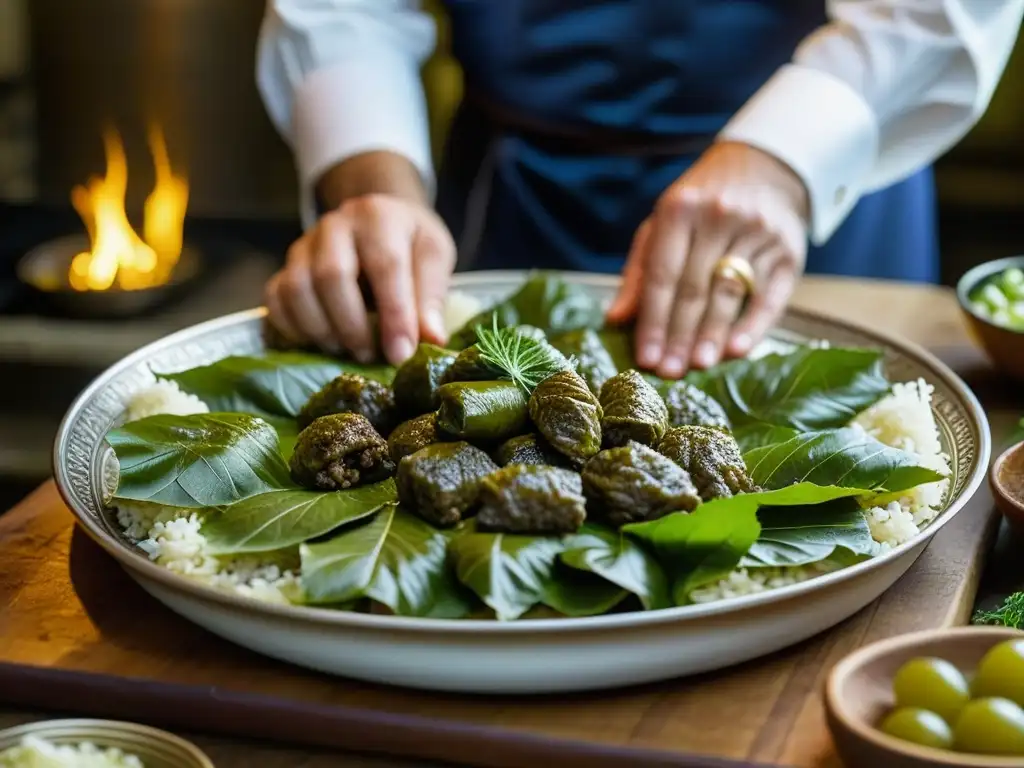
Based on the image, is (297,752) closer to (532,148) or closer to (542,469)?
(542,469)

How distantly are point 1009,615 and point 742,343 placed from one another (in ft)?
2.74

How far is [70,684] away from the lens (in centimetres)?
137

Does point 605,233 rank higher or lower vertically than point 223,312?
higher

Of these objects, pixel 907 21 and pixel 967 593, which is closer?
pixel 967 593

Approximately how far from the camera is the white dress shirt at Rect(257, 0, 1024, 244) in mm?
2453

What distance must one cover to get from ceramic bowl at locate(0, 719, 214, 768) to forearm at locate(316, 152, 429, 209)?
1521 millimetres

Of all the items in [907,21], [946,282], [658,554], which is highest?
[907,21]

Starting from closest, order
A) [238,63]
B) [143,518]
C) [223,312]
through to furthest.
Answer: [143,518] → [223,312] → [238,63]

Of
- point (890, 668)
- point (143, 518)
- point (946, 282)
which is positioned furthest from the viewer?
point (946, 282)

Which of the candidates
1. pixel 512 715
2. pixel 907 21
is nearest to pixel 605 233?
pixel 907 21

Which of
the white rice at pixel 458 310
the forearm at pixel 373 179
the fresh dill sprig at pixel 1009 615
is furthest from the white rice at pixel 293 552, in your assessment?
the forearm at pixel 373 179

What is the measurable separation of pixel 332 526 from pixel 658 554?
393 millimetres

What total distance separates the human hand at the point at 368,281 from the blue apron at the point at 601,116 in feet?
2.18

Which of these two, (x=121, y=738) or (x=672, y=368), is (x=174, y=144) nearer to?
(x=672, y=368)
